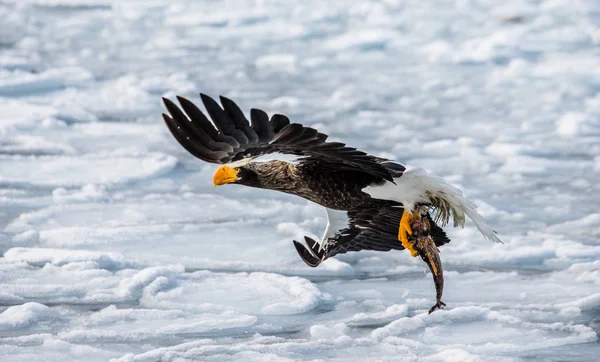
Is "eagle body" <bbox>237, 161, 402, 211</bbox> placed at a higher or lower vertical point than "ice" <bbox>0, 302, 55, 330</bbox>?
higher

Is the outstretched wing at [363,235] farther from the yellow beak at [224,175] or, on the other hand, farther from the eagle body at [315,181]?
the yellow beak at [224,175]

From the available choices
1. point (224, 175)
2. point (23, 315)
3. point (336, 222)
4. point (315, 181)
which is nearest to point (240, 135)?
point (224, 175)

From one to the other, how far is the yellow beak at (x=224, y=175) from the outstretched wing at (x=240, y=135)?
0.14m

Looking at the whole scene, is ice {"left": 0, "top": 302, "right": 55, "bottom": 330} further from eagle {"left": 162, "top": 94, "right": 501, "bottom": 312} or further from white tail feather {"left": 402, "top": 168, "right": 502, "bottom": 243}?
white tail feather {"left": 402, "top": 168, "right": 502, "bottom": 243}

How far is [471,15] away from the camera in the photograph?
43.5ft

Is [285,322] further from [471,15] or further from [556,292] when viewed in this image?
[471,15]

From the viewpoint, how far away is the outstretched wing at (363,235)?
4.57 metres

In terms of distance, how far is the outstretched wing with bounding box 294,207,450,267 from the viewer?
457 centimetres

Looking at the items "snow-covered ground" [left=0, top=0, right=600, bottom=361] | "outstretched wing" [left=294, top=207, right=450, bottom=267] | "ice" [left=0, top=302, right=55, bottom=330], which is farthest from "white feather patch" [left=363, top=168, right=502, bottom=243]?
"ice" [left=0, top=302, right=55, bottom=330]

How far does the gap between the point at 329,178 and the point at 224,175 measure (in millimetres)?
442

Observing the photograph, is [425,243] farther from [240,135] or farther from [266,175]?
[240,135]

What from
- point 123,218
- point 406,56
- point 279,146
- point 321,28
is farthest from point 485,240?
point 321,28

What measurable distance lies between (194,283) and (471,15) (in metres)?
9.22

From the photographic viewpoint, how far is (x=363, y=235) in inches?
183
